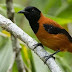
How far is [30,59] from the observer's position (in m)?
3.72

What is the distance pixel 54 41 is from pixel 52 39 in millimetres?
46

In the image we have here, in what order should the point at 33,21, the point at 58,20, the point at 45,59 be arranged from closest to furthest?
the point at 45,59
the point at 33,21
the point at 58,20

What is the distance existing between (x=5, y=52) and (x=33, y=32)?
0.43m

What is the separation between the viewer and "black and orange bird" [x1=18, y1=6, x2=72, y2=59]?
3652mm

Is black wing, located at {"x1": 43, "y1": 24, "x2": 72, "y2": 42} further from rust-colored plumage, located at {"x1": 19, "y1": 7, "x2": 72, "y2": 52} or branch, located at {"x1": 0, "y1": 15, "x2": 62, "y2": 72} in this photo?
branch, located at {"x1": 0, "y1": 15, "x2": 62, "y2": 72}

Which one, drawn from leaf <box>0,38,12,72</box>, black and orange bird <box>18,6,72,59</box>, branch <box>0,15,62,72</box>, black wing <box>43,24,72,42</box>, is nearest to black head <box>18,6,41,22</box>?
black and orange bird <box>18,6,72,59</box>

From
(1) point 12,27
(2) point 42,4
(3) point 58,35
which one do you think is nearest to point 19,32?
(1) point 12,27

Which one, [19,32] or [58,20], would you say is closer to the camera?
[19,32]

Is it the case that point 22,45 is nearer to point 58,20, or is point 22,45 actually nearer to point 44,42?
point 44,42

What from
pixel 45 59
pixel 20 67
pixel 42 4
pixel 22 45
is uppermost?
pixel 42 4

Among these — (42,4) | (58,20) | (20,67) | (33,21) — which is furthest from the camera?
(42,4)

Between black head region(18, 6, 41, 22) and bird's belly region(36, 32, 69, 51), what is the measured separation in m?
0.24

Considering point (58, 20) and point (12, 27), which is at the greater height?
point (58, 20)

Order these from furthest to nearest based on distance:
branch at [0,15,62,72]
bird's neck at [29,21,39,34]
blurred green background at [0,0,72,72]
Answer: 1. bird's neck at [29,21,39,34]
2. blurred green background at [0,0,72,72]
3. branch at [0,15,62,72]
